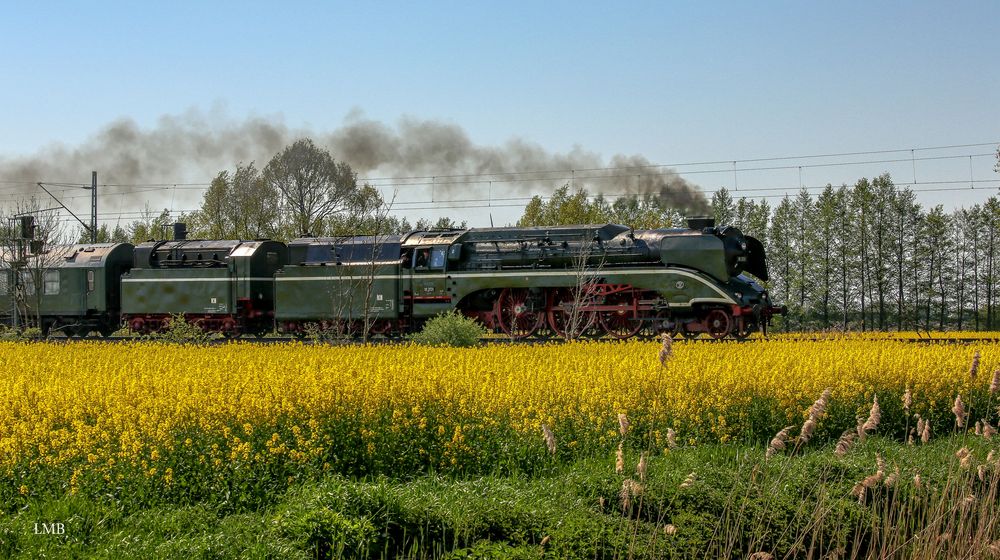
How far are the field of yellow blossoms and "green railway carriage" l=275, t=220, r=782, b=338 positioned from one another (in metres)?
11.0

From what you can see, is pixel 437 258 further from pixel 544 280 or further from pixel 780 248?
pixel 780 248

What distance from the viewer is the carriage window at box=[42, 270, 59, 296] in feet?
120

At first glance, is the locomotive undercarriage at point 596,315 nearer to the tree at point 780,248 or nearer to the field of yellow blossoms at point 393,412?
the field of yellow blossoms at point 393,412

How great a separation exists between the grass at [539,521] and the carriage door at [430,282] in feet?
66.3

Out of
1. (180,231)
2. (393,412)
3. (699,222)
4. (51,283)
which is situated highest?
(180,231)

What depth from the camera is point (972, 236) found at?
63.0m

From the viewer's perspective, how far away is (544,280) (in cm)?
2909

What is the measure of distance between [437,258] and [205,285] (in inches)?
347

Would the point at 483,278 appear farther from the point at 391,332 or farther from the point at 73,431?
the point at 73,431

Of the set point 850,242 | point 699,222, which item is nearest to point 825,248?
point 850,242

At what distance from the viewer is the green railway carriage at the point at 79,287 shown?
36.1 meters

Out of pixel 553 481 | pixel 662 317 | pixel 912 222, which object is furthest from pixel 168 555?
pixel 912 222

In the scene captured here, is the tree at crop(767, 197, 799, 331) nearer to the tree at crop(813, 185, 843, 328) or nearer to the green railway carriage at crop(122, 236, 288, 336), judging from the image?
the tree at crop(813, 185, 843, 328)

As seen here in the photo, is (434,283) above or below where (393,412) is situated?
above
